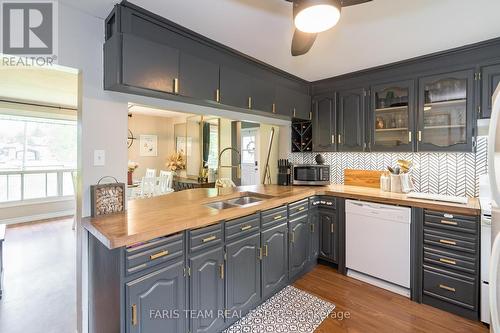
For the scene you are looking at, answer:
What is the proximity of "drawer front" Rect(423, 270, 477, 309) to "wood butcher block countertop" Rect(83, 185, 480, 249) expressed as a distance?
0.60m

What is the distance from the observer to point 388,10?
1718mm

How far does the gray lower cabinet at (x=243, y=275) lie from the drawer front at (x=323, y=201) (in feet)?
3.63

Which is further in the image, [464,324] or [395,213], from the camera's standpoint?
[395,213]

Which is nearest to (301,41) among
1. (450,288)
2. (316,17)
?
(316,17)

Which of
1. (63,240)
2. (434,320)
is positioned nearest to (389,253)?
(434,320)

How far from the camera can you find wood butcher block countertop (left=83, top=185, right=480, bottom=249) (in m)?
1.34

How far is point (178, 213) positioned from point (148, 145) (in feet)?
14.9

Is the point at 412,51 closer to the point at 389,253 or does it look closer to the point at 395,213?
the point at 395,213

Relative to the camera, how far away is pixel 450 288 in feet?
6.92

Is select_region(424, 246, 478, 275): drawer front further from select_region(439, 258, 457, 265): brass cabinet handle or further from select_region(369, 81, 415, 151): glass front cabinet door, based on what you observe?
select_region(369, 81, 415, 151): glass front cabinet door

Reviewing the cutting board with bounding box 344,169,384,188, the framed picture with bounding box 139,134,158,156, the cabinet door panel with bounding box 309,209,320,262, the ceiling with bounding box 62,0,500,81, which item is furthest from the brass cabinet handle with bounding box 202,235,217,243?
the framed picture with bounding box 139,134,158,156

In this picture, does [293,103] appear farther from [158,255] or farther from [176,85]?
[158,255]

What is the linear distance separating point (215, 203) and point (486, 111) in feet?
8.95

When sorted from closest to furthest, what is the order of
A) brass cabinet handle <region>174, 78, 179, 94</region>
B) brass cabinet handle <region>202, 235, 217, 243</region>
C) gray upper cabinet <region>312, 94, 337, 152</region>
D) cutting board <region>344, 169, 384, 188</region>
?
brass cabinet handle <region>202, 235, 217, 243</region> → brass cabinet handle <region>174, 78, 179, 94</region> → cutting board <region>344, 169, 384, 188</region> → gray upper cabinet <region>312, 94, 337, 152</region>
